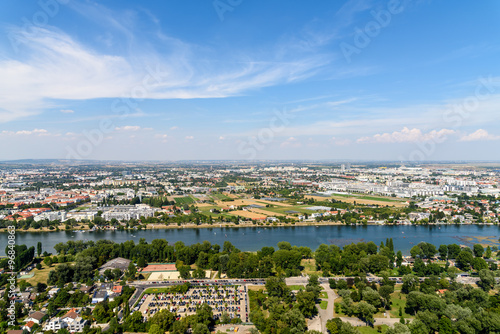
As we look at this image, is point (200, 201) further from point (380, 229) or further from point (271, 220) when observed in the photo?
point (380, 229)

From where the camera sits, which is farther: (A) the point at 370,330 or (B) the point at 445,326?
(A) the point at 370,330

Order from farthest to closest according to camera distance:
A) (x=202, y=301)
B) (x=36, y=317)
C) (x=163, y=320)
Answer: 1. (x=202, y=301)
2. (x=36, y=317)
3. (x=163, y=320)

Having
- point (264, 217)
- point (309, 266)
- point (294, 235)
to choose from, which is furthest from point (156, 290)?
point (264, 217)

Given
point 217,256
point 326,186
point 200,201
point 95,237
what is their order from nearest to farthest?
point 217,256 < point 95,237 < point 200,201 < point 326,186

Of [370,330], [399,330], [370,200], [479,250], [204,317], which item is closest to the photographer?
[399,330]

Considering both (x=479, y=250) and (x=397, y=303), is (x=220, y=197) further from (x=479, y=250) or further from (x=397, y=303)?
(x=397, y=303)

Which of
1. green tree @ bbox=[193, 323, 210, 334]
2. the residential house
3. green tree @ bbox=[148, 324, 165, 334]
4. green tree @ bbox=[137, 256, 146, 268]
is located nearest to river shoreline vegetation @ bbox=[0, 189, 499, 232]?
green tree @ bbox=[137, 256, 146, 268]

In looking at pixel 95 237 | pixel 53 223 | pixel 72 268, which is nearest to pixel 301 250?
pixel 72 268
